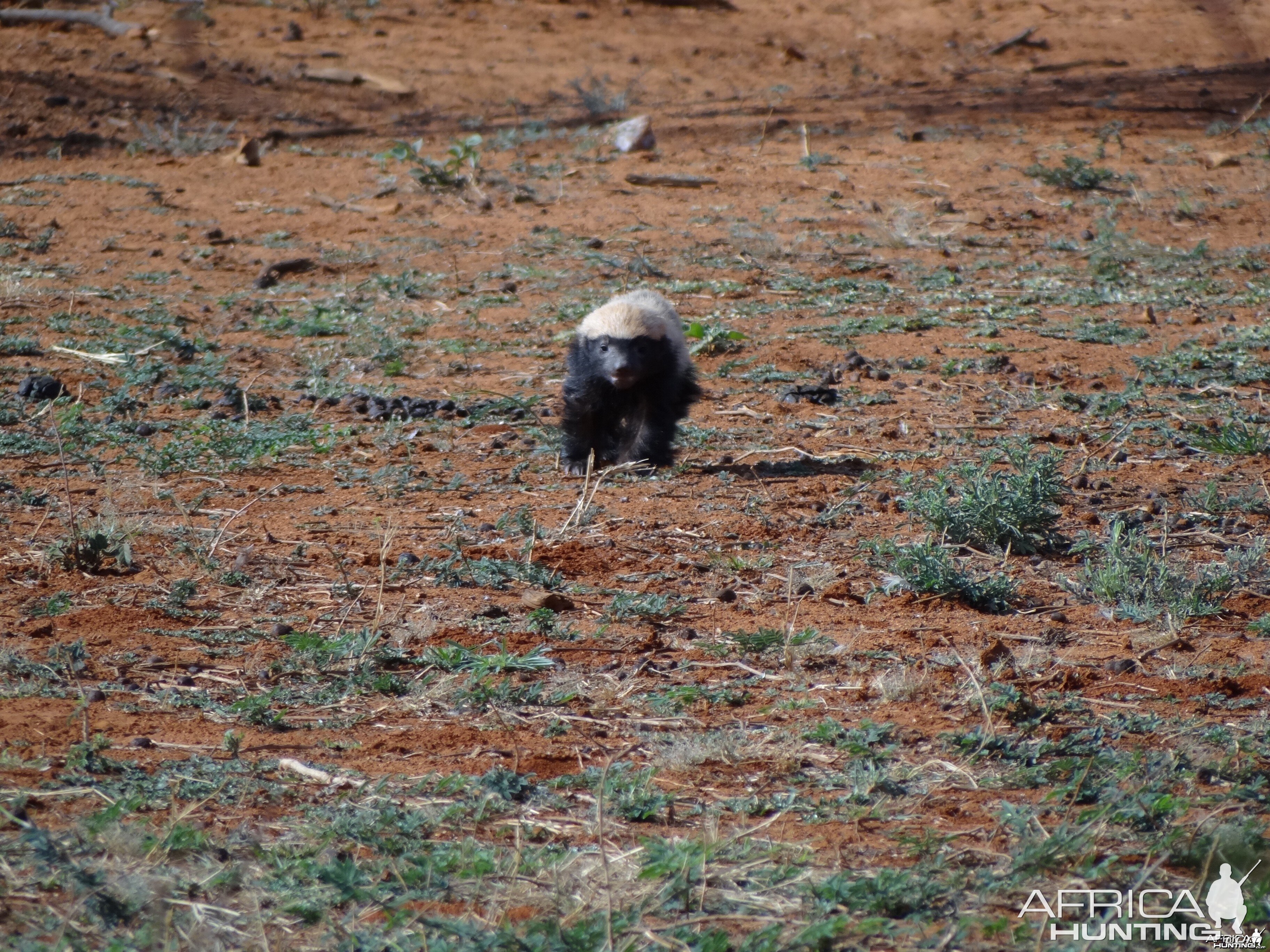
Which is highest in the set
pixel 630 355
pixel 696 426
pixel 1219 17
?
pixel 1219 17

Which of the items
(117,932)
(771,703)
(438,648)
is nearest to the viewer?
(117,932)

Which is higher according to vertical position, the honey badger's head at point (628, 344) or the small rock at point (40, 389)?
the honey badger's head at point (628, 344)

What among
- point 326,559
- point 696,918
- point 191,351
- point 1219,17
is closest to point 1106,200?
point 191,351

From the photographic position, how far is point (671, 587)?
15.5ft

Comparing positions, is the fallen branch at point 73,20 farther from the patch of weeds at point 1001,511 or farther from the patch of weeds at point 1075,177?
the patch of weeds at point 1001,511

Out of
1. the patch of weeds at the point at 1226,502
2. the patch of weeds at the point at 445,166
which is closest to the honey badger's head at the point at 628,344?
the patch of weeds at the point at 1226,502

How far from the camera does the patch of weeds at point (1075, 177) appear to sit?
38.5 ft

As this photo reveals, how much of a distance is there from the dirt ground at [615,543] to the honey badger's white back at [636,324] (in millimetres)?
465

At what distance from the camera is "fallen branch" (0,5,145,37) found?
49.1 feet

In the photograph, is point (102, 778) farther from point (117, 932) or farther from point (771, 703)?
point (771, 703)

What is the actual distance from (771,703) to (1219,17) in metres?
2.78

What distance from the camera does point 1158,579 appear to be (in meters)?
4.43

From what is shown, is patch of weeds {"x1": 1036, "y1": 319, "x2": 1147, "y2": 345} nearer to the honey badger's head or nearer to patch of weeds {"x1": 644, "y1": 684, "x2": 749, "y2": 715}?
the honey badger's head

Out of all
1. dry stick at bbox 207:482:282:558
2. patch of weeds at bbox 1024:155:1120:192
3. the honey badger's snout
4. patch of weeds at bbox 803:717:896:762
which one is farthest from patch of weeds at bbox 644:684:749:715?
patch of weeds at bbox 1024:155:1120:192
